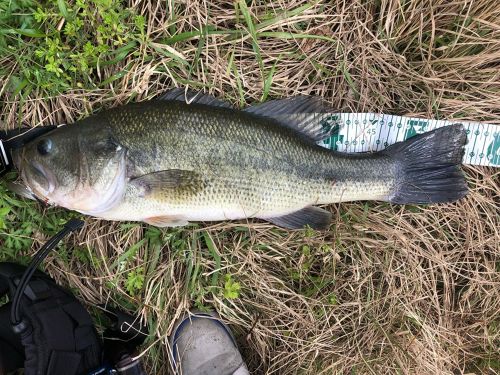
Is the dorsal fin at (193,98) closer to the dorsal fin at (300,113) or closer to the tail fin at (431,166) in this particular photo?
the dorsal fin at (300,113)

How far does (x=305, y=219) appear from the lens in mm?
2709

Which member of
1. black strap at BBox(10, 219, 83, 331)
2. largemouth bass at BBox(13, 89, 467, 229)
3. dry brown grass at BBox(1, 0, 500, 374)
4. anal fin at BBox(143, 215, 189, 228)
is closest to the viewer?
black strap at BBox(10, 219, 83, 331)

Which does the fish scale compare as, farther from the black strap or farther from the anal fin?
the black strap

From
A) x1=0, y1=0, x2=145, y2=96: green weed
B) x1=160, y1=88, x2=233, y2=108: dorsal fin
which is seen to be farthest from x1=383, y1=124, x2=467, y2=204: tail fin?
x1=0, y1=0, x2=145, y2=96: green weed

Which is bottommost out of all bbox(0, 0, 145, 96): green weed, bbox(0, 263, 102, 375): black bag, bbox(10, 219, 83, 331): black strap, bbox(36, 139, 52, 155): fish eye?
bbox(0, 263, 102, 375): black bag

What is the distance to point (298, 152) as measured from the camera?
257 centimetres

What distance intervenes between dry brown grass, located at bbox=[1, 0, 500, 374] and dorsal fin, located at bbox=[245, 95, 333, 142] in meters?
0.23

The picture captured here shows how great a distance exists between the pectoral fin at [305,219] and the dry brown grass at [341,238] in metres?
0.20

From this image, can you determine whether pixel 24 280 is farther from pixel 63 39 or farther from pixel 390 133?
pixel 390 133

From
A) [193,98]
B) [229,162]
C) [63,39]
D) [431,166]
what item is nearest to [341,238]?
[431,166]

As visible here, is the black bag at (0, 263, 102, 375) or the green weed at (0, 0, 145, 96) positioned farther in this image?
the green weed at (0, 0, 145, 96)

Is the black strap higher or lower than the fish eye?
lower

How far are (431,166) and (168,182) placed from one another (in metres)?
1.73

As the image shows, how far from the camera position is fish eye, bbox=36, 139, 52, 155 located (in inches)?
91.4
